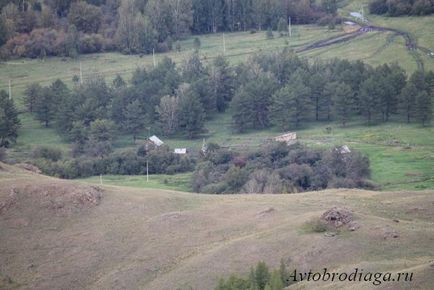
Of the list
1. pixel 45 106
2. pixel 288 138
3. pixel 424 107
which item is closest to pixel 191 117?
pixel 288 138

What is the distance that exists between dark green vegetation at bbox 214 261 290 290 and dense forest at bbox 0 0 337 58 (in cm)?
8765

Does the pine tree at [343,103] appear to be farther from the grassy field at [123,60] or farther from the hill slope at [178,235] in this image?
the hill slope at [178,235]

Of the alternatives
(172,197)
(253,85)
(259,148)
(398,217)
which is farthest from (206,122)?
(398,217)

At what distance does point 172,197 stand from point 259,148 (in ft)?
98.5

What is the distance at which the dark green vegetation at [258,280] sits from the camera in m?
40.2

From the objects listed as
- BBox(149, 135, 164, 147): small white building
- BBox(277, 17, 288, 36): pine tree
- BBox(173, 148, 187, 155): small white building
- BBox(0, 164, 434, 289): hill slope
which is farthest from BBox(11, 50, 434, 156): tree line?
BBox(0, 164, 434, 289): hill slope

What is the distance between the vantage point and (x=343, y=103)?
311 ft

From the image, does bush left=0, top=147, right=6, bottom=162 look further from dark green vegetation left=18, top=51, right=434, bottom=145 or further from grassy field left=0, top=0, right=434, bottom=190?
dark green vegetation left=18, top=51, right=434, bottom=145

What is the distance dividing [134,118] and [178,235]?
160 ft

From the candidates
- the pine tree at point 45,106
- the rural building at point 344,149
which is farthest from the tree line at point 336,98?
the pine tree at point 45,106

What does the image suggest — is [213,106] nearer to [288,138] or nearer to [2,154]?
[288,138]

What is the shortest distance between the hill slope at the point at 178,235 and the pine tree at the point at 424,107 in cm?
3498

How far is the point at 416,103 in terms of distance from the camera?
301 ft

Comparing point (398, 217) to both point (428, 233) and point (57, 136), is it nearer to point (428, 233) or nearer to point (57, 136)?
point (428, 233)
